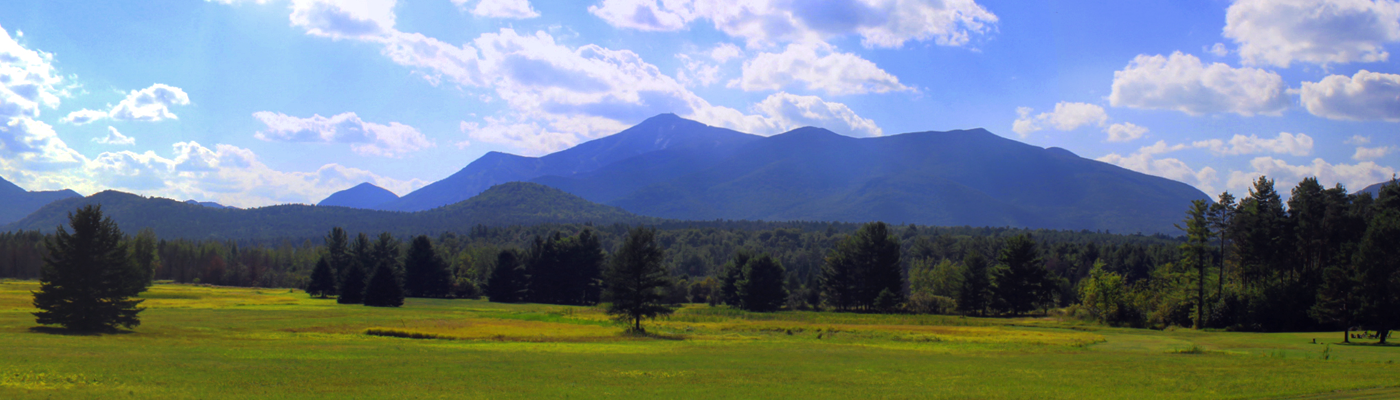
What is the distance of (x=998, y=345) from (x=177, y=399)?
130ft

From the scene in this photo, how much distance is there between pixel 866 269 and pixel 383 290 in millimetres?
59380

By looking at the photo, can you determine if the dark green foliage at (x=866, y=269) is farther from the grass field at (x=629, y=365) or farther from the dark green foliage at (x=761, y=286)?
the grass field at (x=629, y=365)

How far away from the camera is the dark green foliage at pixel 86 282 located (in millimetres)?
35969

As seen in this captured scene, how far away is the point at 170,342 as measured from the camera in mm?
32312

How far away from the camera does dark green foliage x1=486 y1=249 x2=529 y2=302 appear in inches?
4080

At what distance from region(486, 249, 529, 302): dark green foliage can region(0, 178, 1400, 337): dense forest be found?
0.55ft

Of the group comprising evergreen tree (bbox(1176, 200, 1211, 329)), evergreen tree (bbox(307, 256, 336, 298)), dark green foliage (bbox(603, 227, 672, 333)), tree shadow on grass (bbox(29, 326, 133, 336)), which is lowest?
evergreen tree (bbox(307, 256, 336, 298))

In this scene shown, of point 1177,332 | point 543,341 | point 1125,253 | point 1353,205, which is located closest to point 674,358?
point 543,341

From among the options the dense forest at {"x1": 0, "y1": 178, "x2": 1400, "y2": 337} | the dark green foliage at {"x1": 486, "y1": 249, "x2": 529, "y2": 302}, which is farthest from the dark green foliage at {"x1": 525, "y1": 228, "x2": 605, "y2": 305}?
the dark green foliage at {"x1": 486, "y1": 249, "x2": 529, "y2": 302}

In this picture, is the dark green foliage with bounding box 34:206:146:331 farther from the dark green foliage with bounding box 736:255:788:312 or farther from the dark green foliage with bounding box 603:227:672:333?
the dark green foliage with bounding box 736:255:788:312

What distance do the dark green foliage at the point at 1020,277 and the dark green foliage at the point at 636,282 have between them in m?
46.8

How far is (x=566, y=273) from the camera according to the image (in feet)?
341

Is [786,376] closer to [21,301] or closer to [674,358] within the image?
[674,358]

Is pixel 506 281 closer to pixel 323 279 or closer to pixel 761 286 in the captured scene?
pixel 323 279
